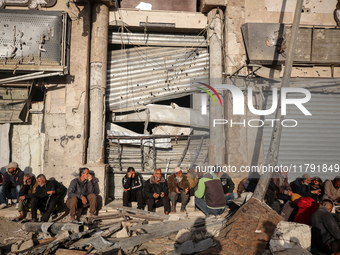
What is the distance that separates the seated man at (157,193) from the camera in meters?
8.02

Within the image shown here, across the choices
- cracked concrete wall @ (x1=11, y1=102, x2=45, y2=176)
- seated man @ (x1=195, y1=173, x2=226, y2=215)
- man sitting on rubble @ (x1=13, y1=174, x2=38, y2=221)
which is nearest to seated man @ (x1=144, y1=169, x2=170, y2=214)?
seated man @ (x1=195, y1=173, x2=226, y2=215)

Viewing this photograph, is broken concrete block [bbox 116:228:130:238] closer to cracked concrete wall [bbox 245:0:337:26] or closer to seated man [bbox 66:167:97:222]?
seated man [bbox 66:167:97:222]

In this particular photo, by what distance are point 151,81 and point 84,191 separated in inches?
150

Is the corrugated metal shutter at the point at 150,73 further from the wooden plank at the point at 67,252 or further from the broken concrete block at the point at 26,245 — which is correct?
the wooden plank at the point at 67,252

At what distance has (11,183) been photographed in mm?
8367

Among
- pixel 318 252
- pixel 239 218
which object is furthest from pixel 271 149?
pixel 318 252

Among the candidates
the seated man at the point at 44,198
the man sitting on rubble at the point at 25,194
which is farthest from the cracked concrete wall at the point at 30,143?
the seated man at the point at 44,198

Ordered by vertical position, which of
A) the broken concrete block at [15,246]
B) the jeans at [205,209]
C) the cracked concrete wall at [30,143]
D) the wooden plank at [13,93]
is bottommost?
the broken concrete block at [15,246]

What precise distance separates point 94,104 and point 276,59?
5479mm

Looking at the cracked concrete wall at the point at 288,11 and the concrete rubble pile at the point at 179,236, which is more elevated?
the cracked concrete wall at the point at 288,11

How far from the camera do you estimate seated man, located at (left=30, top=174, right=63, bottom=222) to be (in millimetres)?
7367

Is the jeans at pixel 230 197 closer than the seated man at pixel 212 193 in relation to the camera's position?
No

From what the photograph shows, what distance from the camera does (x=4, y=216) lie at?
776 centimetres

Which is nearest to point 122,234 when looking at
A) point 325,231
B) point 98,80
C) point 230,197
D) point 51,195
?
point 51,195
